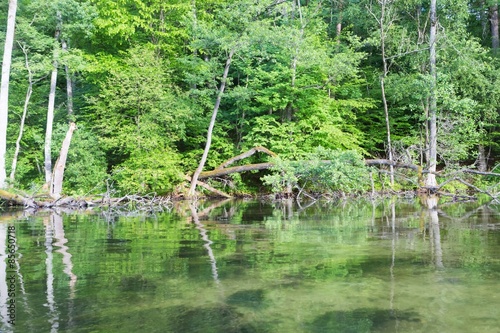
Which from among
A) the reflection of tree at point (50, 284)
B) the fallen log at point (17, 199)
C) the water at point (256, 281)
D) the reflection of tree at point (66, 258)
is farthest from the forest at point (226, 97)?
the reflection of tree at point (50, 284)

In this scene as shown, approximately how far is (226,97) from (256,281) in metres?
19.7

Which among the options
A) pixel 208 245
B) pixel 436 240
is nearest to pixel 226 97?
Answer: pixel 208 245

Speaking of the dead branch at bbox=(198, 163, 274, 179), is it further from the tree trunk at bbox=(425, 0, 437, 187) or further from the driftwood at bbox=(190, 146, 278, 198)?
the tree trunk at bbox=(425, 0, 437, 187)

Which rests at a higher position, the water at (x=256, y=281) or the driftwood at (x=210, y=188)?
the driftwood at (x=210, y=188)

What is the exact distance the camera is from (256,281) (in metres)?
4.27

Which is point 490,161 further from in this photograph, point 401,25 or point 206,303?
point 206,303

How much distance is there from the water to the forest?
10796 mm

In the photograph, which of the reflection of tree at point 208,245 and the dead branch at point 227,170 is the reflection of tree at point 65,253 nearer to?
the reflection of tree at point 208,245

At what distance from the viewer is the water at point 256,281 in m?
3.09

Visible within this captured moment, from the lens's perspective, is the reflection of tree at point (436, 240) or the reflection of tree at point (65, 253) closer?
the reflection of tree at point (65, 253)

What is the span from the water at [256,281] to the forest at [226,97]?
10.8 metres

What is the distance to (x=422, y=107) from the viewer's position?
23.5 m

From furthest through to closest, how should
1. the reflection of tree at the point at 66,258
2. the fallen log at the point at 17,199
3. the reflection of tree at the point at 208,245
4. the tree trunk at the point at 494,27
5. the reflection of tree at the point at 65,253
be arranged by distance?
the tree trunk at the point at 494,27
the fallen log at the point at 17,199
the reflection of tree at the point at 208,245
the reflection of tree at the point at 65,253
the reflection of tree at the point at 66,258

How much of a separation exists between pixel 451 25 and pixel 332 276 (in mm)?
23953
